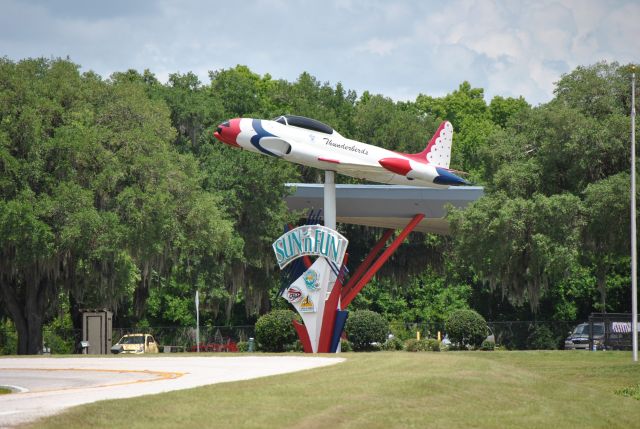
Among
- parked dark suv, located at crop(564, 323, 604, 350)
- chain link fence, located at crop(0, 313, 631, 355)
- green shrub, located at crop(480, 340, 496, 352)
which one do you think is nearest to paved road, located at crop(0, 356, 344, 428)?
green shrub, located at crop(480, 340, 496, 352)

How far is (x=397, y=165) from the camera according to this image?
42.6 m

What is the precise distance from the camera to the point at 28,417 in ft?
54.4

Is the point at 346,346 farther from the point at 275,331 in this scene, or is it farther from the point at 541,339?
the point at 541,339

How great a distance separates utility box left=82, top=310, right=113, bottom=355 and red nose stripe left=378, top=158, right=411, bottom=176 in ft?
39.7

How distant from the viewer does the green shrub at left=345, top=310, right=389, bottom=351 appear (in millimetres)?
42094

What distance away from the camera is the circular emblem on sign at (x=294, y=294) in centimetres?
4106

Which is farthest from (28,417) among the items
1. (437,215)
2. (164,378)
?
(437,215)

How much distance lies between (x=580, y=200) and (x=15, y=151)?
2202 cm

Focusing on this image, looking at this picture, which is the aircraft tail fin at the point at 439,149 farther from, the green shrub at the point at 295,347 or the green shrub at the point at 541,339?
the green shrub at the point at 541,339

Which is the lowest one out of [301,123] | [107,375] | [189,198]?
[107,375]

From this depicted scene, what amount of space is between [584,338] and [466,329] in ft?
32.2

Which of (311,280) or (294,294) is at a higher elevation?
(311,280)

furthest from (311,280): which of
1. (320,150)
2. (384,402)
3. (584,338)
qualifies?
(384,402)

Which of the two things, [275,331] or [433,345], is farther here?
[433,345]
